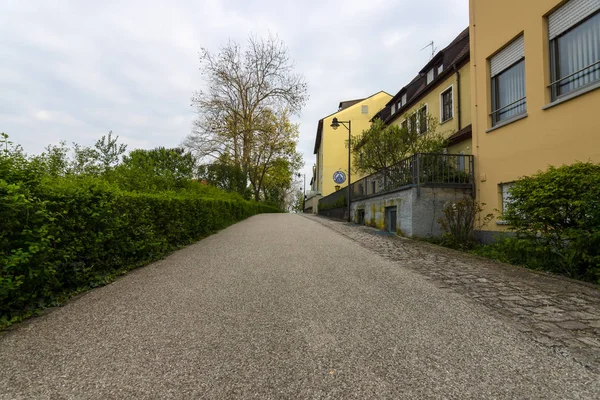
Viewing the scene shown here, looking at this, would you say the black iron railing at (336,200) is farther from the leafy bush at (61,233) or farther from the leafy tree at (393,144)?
the leafy bush at (61,233)

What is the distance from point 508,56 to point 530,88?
1.61 m

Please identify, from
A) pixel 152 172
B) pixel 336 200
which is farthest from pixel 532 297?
pixel 336 200

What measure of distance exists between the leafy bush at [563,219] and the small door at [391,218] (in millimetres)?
5869

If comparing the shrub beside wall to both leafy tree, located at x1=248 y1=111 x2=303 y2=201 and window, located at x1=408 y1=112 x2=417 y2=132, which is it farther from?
leafy tree, located at x1=248 y1=111 x2=303 y2=201

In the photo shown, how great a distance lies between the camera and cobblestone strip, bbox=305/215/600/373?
2.89 meters

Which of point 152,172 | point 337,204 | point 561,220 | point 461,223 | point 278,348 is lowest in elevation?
point 278,348

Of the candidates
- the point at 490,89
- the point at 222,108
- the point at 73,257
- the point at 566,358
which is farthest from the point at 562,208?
the point at 222,108

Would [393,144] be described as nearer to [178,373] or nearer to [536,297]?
[536,297]

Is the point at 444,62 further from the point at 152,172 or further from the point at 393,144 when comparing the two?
the point at 152,172

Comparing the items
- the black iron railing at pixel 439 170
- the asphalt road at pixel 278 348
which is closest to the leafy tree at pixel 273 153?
the black iron railing at pixel 439 170

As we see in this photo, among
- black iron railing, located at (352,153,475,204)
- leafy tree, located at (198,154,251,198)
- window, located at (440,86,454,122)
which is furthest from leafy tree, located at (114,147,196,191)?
window, located at (440,86,454,122)

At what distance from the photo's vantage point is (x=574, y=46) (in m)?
7.05

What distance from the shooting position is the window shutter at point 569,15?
6602 millimetres

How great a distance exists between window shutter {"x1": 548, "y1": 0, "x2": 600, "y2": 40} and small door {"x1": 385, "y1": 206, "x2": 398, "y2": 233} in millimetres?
6549
